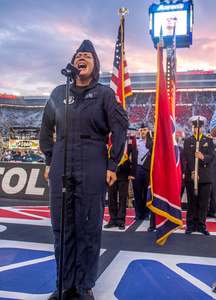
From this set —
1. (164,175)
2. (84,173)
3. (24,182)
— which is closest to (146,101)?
(24,182)

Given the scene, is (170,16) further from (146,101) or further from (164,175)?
(164,175)

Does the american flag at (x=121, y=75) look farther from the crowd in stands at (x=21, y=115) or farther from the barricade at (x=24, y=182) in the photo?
the crowd in stands at (x=21, y=115)

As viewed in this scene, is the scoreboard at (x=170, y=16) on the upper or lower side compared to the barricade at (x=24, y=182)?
upper

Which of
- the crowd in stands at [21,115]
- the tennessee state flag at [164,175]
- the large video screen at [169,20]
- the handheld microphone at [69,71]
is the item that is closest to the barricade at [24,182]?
the tennessee state flag at [164,175]

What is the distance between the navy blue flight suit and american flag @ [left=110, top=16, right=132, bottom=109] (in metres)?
3.15

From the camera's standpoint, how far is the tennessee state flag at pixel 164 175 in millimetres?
3291

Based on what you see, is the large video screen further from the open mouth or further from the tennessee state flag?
the open mouth

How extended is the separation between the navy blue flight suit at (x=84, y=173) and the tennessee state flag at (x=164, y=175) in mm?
1222

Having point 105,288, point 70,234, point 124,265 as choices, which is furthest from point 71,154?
point 124,265

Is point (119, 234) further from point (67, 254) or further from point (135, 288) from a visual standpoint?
point (67, 254)

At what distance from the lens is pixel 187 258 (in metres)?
3.35

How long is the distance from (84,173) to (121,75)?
3714 mm

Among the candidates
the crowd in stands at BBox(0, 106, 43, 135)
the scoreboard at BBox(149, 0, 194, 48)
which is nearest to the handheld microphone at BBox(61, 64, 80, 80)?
the scoreboard at BBox(149, 0, 194, 48)

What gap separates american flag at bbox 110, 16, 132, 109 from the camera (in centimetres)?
550
